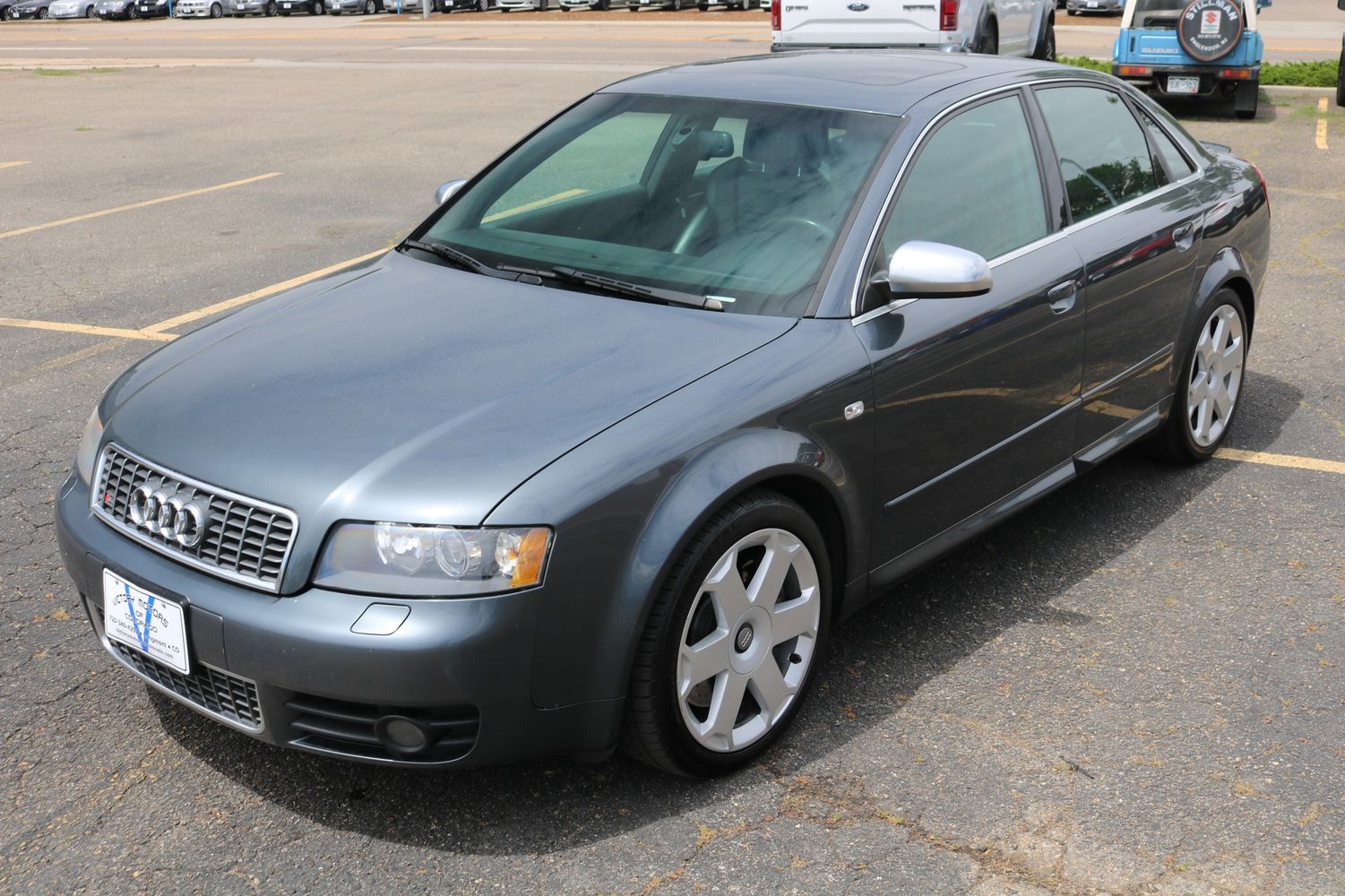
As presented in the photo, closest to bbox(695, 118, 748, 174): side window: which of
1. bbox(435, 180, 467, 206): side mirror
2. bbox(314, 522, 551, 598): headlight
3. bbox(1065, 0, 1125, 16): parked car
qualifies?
bbox(435, 180, 467, 206): side mirror

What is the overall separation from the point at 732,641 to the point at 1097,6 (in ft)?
106

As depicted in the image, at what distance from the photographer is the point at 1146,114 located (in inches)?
200

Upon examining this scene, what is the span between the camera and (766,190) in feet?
12.6

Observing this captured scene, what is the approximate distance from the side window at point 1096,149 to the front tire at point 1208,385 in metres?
0.59

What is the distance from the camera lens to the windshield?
3672 mm

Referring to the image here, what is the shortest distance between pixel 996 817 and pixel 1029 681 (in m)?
0.68

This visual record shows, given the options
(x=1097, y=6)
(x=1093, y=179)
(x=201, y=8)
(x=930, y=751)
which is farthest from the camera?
(x=201, y=8)

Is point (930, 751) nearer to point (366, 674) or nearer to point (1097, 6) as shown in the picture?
point (366, 674)

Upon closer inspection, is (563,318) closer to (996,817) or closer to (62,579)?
(996,817)

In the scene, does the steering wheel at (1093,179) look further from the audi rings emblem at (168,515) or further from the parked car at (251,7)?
the parked car at (251,7)

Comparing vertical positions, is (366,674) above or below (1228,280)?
below

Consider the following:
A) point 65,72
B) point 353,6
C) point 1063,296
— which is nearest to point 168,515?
point 1063,296

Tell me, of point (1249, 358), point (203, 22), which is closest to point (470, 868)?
point (1249, 358)

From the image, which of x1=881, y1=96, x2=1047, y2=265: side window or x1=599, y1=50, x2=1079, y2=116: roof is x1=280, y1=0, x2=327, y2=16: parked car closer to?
x1=599, y1=50, x2=1079, y2=116: roof
